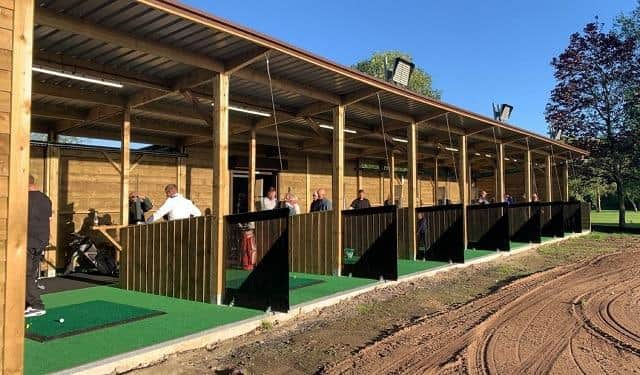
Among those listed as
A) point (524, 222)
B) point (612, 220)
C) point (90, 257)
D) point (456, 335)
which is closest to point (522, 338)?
point (456, 335)

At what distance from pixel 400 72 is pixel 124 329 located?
6.55 metres

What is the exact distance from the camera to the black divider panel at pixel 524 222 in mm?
13734

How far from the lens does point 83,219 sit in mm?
9508

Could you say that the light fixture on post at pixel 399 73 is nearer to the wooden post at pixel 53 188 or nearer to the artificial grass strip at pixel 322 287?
the artificial grass strip at pixel 322 287

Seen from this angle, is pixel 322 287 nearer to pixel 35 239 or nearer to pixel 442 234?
pixel 35 239

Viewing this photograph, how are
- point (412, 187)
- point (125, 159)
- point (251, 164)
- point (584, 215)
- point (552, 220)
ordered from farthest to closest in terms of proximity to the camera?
point (584, 215) < point (552, 220) < point (251, 164) < point (412, 187) < point (125, 159)

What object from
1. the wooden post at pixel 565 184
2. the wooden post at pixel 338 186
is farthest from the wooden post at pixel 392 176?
the wooden post at pixel 565 184

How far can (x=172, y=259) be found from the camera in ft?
21.1

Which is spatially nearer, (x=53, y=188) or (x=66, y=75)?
(x=66, y=75)

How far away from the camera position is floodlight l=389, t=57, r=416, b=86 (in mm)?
9117

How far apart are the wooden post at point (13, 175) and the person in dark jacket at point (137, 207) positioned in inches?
259

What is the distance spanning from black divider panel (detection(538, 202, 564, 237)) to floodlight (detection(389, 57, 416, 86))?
879cm

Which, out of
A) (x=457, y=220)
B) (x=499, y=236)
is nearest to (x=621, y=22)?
(x=499, y=236)

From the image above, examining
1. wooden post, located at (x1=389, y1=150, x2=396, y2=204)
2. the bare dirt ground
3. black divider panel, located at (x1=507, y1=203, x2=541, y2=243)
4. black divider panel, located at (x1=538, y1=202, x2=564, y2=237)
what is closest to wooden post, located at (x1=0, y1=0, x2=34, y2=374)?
the bare dirt ground
